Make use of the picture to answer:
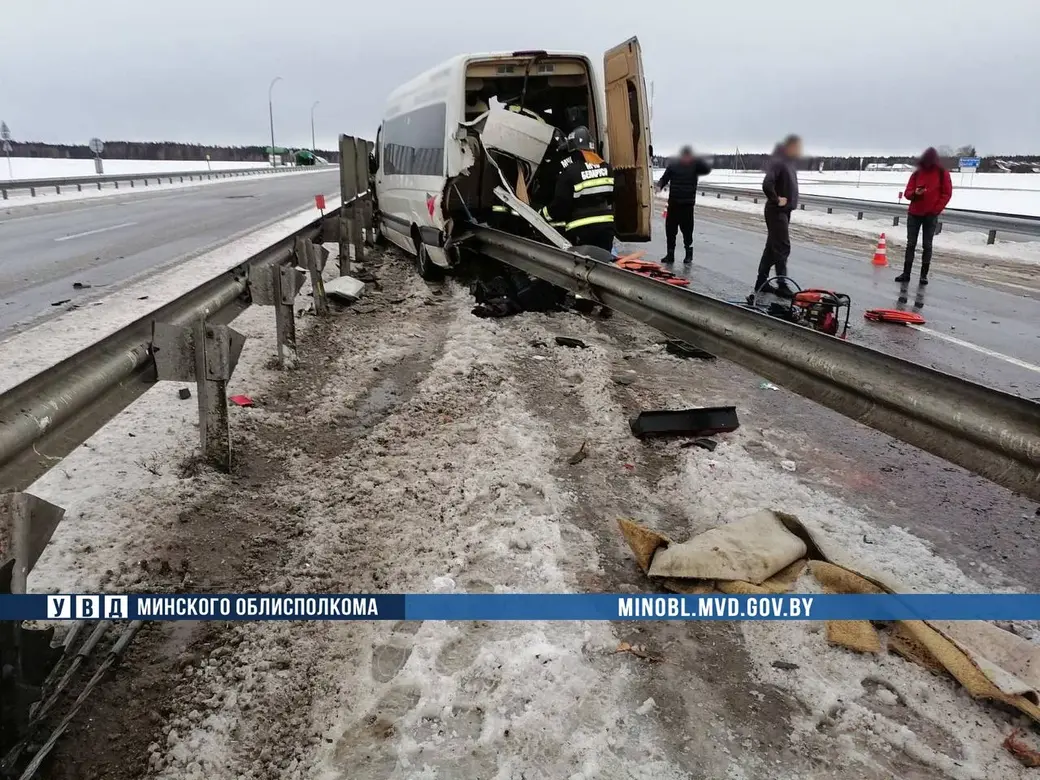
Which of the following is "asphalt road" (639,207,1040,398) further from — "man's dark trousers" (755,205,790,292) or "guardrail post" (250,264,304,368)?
"guardrail post" (250,264,304,368)

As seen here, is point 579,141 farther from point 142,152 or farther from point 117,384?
point 142,152

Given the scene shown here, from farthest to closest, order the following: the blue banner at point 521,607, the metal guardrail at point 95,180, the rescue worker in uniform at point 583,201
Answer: the metal guardrail at point 95,180
the rescue worker in uniform at point 583,201
the blue banner at point 521,607

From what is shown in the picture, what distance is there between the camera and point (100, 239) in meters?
14.6

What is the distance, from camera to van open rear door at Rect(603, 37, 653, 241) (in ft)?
25.3

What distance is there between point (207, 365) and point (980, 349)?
6.75 m

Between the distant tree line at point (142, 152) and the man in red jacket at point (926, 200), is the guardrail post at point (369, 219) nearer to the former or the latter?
the man in red jacket at point (926, 200)

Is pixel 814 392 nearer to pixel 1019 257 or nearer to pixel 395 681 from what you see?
A: pixel 395 681

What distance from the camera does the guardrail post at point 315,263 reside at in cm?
663

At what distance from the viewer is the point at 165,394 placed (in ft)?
16.1

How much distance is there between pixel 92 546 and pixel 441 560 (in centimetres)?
152

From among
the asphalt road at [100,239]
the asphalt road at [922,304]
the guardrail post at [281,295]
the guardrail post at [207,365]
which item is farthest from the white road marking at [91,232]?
the guardrail post at [207,365]

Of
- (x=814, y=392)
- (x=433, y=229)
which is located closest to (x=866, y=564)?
(x=814, y=392)

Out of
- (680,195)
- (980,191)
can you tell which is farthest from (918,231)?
(980,191)

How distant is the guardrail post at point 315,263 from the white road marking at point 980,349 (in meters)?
6.17
